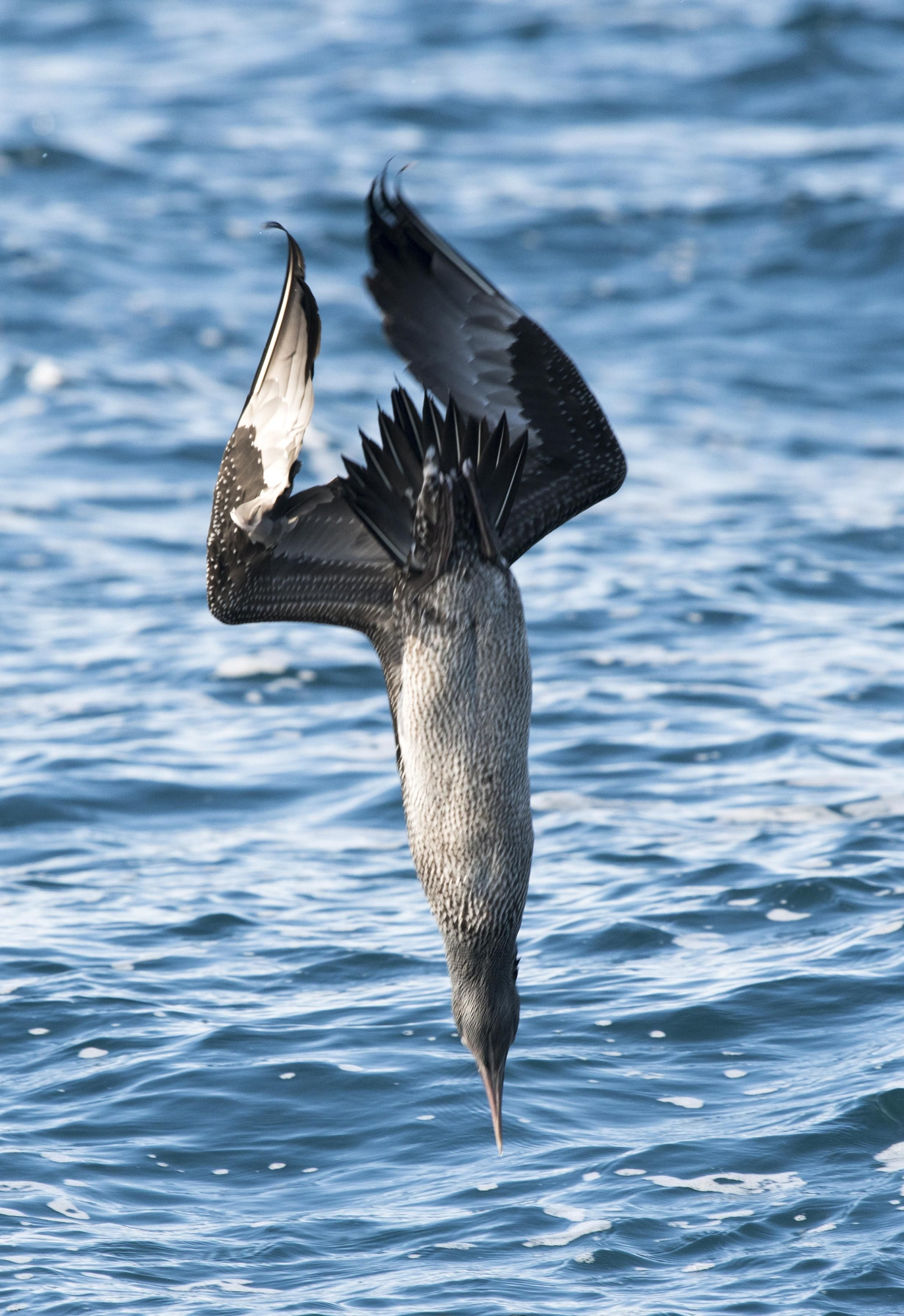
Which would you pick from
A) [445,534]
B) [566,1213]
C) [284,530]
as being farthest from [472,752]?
[566,1213]

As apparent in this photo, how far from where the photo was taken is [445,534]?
570 cm

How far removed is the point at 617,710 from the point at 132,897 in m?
3.24

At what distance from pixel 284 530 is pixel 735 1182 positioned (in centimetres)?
264

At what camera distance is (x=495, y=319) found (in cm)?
648

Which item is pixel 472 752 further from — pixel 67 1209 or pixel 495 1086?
pixel 67 1209

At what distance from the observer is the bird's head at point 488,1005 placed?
5754 millimetres

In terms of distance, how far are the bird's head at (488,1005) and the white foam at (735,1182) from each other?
99 cm

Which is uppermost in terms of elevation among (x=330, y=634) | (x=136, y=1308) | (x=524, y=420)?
(x=524, y=420)

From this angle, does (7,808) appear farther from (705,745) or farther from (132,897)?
(705,745)

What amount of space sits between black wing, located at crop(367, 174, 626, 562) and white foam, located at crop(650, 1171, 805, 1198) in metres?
2.16

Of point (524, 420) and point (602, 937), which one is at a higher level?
point (524, 420)

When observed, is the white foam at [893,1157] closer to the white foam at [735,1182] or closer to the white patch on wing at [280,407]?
the white foam at [735,1182]

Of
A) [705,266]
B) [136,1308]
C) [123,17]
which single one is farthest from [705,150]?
[136,1308]

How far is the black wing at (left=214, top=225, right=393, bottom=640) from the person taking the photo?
603cm
